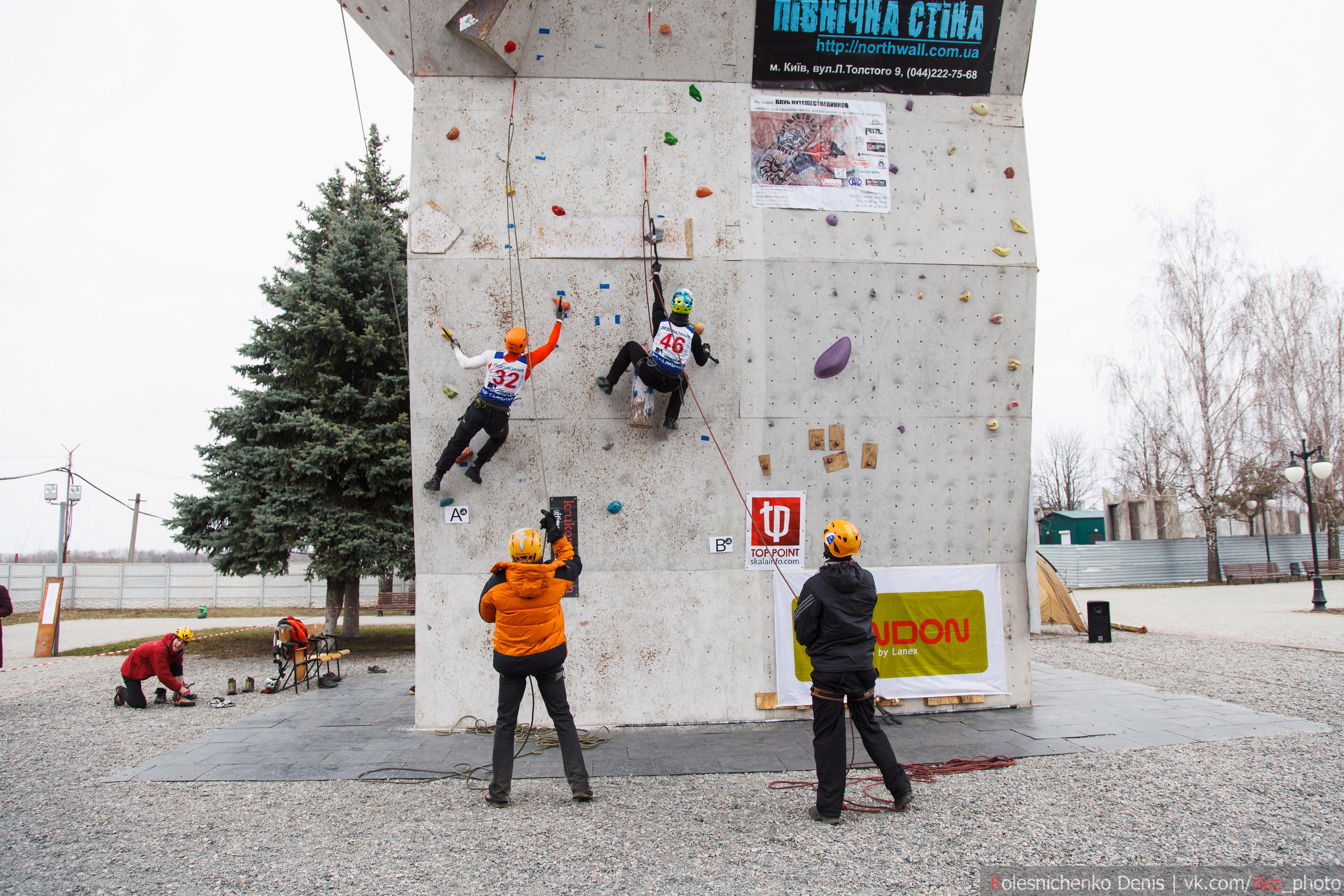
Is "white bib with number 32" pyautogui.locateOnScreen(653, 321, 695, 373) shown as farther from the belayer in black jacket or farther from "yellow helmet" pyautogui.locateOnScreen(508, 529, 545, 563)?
the belayer in black jacket

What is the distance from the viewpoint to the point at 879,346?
7.84 m

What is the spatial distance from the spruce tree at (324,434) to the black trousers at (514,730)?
8.43m

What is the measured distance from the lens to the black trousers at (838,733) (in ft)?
15.2

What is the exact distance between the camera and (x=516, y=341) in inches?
263

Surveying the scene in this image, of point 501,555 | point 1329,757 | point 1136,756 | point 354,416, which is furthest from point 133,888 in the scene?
point 354,416

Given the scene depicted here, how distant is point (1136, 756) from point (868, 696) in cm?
283

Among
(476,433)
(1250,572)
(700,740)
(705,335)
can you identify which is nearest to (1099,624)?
(700,740)

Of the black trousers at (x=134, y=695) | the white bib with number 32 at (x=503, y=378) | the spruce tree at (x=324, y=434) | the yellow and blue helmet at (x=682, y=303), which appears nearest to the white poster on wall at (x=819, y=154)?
the yellow and blue helmet at (x=682, y=303)

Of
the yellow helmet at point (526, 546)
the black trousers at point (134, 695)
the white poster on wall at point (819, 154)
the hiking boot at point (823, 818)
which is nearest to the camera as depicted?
the hiking boot at point (823, 818)

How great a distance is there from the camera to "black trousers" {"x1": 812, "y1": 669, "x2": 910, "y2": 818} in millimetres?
4637

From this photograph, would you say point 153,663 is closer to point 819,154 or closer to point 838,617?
point 838,617

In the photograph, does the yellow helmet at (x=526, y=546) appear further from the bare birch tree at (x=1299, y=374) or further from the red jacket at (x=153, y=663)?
the bare birch tree at (x=1299, y=374)

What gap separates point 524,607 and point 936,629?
4.67m

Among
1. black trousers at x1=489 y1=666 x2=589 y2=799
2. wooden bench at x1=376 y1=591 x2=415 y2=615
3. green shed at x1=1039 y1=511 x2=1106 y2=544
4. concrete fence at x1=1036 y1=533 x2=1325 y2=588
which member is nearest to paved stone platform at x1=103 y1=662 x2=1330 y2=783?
black trousers at x1=489 y1=666 x2=589 y2=799
